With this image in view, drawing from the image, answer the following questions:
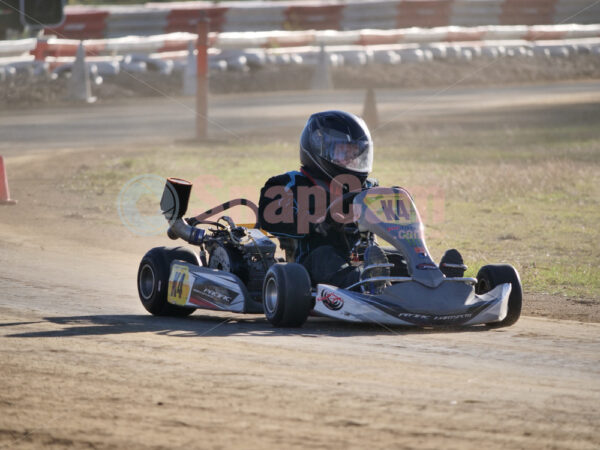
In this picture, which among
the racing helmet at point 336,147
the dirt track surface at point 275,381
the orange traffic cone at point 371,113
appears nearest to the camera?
the dirt track surface at point 275,381

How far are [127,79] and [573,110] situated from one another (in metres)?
9.28

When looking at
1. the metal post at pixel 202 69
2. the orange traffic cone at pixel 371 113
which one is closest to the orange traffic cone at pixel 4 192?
the metal post at pixel 202 69

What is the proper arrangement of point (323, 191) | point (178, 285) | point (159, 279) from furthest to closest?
1. point (159, 279)
2. point (178, 285)
3. point (323, 191)

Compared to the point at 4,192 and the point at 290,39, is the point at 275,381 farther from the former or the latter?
the point at 290,39

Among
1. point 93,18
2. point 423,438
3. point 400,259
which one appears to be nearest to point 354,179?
point 400,259

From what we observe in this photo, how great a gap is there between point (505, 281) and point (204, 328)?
1.83 meters

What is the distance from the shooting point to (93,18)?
Result: 2550 cm

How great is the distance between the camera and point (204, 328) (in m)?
6.60

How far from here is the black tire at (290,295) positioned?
6215 mm

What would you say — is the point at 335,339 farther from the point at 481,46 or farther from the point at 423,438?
the point at 481,46

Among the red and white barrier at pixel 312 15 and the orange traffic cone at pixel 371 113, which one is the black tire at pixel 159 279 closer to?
the orange traffic cone at pixel 371 113

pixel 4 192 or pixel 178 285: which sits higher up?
pixel 4 192

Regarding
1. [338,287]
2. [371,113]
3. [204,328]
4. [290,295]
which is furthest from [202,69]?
[290,295]

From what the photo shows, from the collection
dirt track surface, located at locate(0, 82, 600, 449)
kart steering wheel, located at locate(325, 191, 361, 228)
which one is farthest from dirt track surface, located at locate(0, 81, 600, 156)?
kart steering wheel, located at locate(325, 191, 361, 228)
